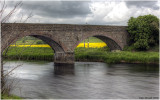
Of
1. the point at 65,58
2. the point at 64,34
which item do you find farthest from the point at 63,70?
the point at 64,34

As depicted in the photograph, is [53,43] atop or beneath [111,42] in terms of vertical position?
beneath

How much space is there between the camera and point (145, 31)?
146 ft

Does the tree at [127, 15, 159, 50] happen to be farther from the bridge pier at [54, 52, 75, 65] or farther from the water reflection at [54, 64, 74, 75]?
the water reflection at [54, 64, 74, 75]

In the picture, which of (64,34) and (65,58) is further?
(65,58)

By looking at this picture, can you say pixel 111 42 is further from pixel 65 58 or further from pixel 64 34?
pixel 64 34

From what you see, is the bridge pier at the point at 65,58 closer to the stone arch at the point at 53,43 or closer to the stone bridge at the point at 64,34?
the stone bridge at the point at 64,34

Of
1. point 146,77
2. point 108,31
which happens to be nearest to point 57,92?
point 146,77

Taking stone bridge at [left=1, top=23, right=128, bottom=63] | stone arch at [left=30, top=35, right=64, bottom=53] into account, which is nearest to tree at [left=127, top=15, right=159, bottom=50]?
stone bridge at [left=1, top=23, right=128, bottom=63]

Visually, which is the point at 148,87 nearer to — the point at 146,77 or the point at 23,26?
the point at 146,77

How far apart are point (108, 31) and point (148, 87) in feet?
79.4

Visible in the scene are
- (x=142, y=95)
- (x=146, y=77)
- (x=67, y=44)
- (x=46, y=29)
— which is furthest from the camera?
(x=67, y=44)

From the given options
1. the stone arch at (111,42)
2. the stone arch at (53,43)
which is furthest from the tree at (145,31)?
the stone arch at (53,43)

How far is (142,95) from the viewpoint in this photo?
53.7ft

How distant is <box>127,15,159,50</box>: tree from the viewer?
44.6 m
